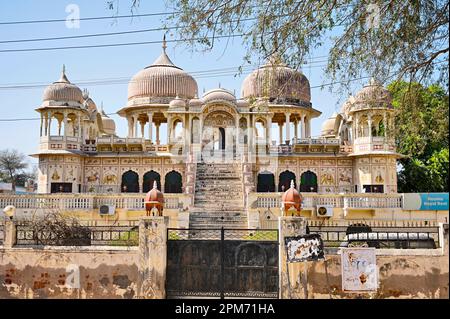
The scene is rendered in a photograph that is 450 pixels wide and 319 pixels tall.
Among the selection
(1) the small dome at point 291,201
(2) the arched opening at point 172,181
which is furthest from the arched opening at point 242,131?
(1) the small dome at point 291,201

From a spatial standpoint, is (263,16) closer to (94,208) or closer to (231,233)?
(231,233)

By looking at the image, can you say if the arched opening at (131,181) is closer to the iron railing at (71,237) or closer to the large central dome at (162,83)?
the large central dome at (162,83)

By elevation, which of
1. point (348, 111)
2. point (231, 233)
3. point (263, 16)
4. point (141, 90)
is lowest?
point (231, 233)

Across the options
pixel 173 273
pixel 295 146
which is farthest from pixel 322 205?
pixel 173 273

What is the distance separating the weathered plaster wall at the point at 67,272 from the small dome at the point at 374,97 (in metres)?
6.85

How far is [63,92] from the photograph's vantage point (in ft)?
95.3

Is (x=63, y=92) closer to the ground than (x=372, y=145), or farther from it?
farther from it

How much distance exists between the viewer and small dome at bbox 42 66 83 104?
29.0 metres

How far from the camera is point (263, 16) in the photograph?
979 cm

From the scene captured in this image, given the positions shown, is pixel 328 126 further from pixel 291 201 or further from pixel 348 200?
pixel 291 201

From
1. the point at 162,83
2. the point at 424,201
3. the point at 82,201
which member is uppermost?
the point at 162,83

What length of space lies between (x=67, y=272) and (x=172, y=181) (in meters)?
18.8

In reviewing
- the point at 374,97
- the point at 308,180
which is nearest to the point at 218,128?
the point at 308,180

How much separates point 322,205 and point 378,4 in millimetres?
13413
